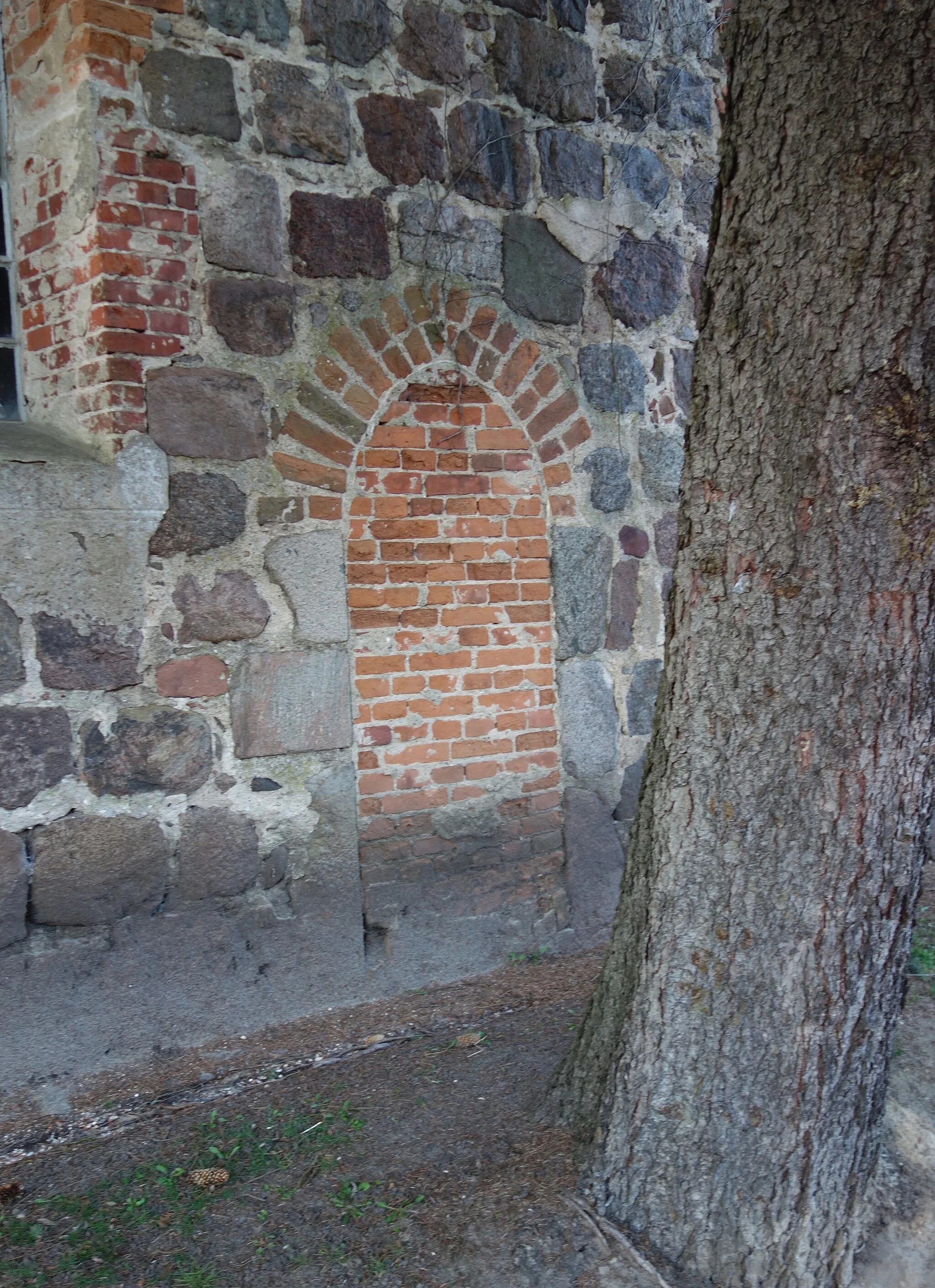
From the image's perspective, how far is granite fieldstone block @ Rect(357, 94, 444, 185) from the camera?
353cm

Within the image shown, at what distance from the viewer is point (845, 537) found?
2051 mm

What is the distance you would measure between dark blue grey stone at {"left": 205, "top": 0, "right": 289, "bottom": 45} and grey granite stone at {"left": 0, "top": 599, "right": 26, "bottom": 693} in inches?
72.4

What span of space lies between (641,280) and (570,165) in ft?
1.69

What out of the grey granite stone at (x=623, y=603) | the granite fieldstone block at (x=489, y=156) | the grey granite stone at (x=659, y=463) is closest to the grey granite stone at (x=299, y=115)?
the granite fieldstone block at (x=489, y=156)

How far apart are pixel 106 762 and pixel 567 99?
2866 mm

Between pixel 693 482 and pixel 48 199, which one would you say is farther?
pixel 48 199

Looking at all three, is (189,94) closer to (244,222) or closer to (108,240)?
(244,222)

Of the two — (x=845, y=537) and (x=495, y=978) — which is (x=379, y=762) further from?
(x=845, y=537)

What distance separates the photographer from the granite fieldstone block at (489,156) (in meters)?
3.73

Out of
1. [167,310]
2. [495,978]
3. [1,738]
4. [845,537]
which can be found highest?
[167,310]

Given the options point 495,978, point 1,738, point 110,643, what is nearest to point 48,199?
point 110,643

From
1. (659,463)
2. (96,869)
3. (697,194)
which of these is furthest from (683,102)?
(96,869)

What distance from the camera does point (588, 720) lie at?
13.5ft

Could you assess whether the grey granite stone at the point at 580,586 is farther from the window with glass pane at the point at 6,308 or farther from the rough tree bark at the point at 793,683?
the window with glass pane at the point at 6,308
